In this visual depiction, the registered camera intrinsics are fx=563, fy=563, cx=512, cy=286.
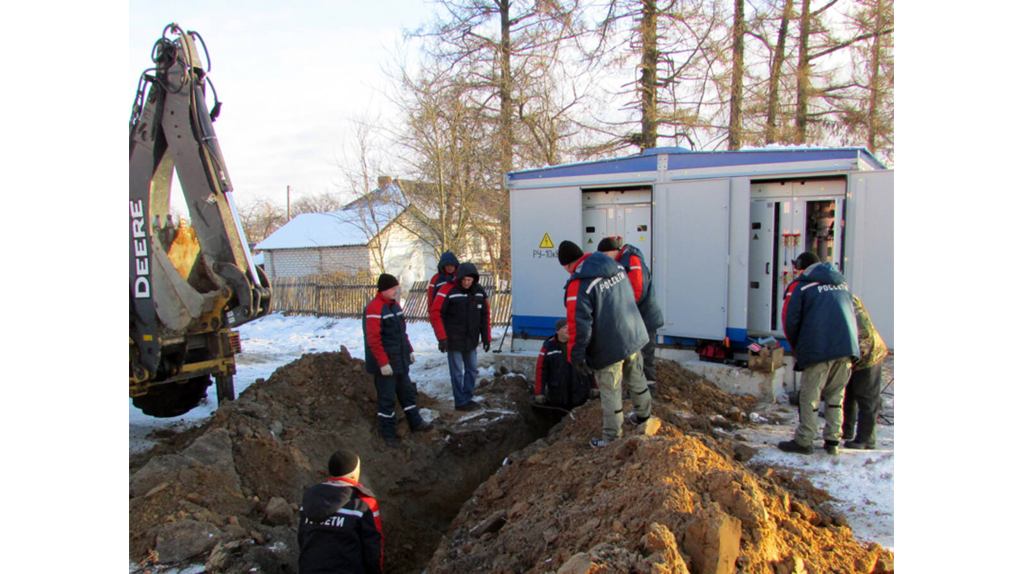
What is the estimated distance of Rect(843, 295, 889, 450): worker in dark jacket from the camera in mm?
4867

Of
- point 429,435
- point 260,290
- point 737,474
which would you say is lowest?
point 429,435

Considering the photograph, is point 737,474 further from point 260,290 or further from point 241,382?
point 241,382

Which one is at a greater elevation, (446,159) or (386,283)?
(446,159)

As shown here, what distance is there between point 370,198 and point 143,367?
9912mm

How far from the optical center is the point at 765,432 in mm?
5766

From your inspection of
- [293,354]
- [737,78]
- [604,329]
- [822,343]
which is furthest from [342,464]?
→ [737,78]

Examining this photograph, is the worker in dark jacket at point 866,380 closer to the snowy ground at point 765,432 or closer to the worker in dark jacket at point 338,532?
the snowy ground at point 765,432

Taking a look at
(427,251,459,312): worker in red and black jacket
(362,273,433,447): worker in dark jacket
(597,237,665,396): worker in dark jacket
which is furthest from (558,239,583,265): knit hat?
(427,251,459,312): worker in red and black jacket

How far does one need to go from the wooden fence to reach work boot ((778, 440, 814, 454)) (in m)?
9.67

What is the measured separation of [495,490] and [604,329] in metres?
1.58

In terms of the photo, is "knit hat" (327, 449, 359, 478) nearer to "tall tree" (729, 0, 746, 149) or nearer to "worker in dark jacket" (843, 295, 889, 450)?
"worker in dark jacket" (843, 295, 889, 450)

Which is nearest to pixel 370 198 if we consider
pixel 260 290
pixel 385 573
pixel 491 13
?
pixel 491 13

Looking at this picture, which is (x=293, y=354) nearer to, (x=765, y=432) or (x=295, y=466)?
(x=295, y=466)

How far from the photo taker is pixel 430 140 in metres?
13.4
